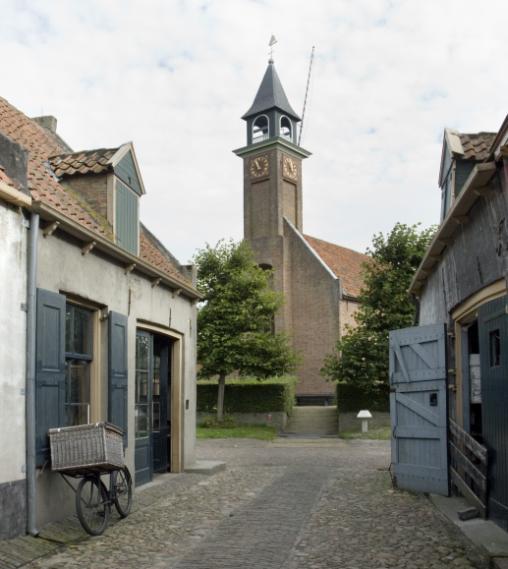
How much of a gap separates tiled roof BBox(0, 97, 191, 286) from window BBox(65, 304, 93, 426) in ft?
3.86

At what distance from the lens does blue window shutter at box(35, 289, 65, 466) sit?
754 cm

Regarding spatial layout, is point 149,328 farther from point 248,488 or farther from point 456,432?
point 456,432

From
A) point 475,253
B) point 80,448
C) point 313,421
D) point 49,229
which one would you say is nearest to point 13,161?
point 49,229

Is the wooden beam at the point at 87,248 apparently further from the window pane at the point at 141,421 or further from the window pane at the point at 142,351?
the window pane at the point at 141,421

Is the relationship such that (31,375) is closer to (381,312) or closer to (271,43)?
(381,312)

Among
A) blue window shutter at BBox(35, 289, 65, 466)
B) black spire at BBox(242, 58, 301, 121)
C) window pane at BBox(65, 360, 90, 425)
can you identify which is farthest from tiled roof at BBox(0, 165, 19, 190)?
black spire at BBox(242, 58, 301, 121)

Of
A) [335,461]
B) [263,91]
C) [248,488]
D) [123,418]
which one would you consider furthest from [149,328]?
[263,91]

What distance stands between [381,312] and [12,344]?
19.8m

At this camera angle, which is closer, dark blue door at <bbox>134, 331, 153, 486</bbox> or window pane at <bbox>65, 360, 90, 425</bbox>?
window pane at <bbox>65, 360, 90, 425</bbox>

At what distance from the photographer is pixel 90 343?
948 centimetres

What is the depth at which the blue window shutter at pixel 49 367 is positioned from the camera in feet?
24.7

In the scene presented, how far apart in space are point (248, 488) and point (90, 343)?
12.5 feet

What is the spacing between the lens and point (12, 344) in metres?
7.13

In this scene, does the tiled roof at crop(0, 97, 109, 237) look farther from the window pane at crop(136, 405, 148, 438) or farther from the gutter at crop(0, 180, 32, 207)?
the window pane at crop(136, 405, 148, 438)
